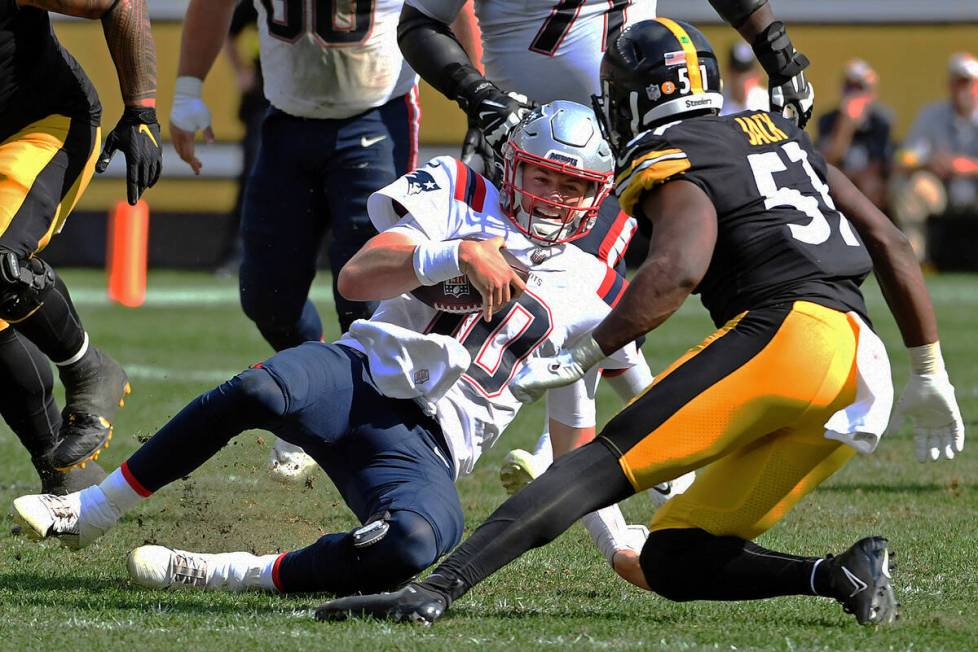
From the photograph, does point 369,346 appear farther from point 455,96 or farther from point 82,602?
point 455,96

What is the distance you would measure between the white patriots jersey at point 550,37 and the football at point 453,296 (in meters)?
1.27

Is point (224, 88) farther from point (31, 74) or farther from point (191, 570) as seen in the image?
point (191, 570)

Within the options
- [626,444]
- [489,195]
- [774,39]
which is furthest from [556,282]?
[774,39]

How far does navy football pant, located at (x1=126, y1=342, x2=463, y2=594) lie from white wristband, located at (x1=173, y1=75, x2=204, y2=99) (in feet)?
6.49

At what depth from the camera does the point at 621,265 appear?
14.6ft

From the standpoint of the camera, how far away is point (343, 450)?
3.66 meters

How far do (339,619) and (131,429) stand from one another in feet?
10.5

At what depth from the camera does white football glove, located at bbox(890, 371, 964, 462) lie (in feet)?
11.7

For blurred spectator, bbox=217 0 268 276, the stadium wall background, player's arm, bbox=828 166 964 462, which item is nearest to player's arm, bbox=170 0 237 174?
player's arm, bbox=828 166 964 462

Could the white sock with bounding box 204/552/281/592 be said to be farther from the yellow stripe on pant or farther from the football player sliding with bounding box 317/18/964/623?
the yellow stripe on pant

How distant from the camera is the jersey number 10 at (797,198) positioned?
340cm

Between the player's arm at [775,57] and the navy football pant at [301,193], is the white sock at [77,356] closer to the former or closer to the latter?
the navy football pant at [301,193]

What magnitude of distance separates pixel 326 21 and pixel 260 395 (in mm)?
1957

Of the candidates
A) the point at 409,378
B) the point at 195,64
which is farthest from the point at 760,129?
the point at 195,64
